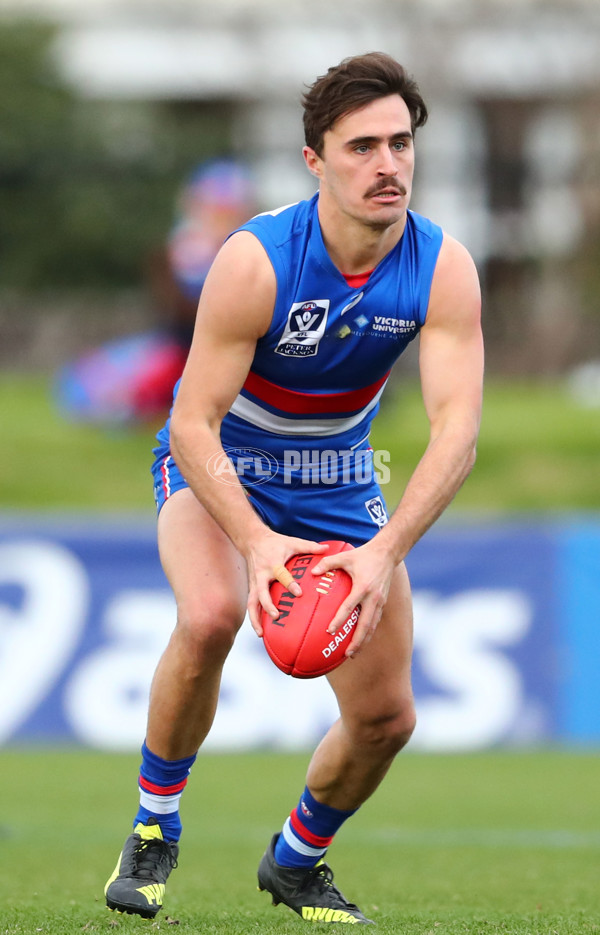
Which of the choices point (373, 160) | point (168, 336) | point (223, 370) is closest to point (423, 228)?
point (373, 160)

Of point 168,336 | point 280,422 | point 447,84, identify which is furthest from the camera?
point 447,84

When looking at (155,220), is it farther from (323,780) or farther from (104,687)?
(323,780)

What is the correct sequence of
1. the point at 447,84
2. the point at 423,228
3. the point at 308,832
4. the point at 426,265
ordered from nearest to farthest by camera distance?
the point at 426,265 < the point at 423,228 < the point at 308,832 < the point at 447,84

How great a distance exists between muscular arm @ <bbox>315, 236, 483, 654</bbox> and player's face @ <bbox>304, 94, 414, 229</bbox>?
0.29 meters

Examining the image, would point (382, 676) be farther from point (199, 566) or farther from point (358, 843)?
point (358, 843)

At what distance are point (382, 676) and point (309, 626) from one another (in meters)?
0.59

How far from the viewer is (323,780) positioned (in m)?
5.08

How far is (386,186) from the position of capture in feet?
15.0

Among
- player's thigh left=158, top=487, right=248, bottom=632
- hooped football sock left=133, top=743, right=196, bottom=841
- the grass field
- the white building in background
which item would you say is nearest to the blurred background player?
the grass field

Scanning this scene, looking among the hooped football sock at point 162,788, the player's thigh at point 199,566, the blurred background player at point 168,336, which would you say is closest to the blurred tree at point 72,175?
the blurred background player at point 168,336

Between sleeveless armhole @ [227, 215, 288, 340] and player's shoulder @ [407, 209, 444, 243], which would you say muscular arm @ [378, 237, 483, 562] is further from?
sleeveless armhole @ [227, 215, 288, 340]

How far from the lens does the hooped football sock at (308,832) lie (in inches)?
202

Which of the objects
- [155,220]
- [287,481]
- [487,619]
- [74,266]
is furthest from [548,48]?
[287,481]

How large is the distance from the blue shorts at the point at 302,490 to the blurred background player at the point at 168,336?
977cm
